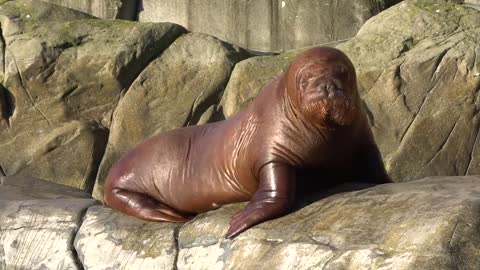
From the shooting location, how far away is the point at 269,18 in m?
13.9

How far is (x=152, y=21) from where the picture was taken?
14.3 m

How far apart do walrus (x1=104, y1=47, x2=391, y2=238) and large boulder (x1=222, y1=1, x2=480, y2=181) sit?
12.7 feet

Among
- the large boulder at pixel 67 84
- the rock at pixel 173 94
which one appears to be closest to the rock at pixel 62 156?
the large boulder at pixel 67 84

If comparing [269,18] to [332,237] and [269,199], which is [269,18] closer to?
[269,199]

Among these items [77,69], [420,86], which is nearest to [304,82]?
[420,86]

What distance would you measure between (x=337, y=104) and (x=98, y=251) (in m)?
1.96

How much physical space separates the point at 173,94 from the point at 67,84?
4.09 ft

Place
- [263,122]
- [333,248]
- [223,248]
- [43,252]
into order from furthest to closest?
[43,252]
[263,122]
[223,248]
[333,248]

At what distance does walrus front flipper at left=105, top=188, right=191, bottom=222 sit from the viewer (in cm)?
767

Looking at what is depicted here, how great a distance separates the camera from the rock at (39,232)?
781cm

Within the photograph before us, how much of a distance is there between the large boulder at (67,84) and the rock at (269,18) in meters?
1.17

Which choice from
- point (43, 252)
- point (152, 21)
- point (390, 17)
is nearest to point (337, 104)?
point (43, 252)

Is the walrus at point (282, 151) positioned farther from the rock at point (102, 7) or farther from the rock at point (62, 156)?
the rock at point (102, 7)

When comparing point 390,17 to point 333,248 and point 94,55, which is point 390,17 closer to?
point 94,55
